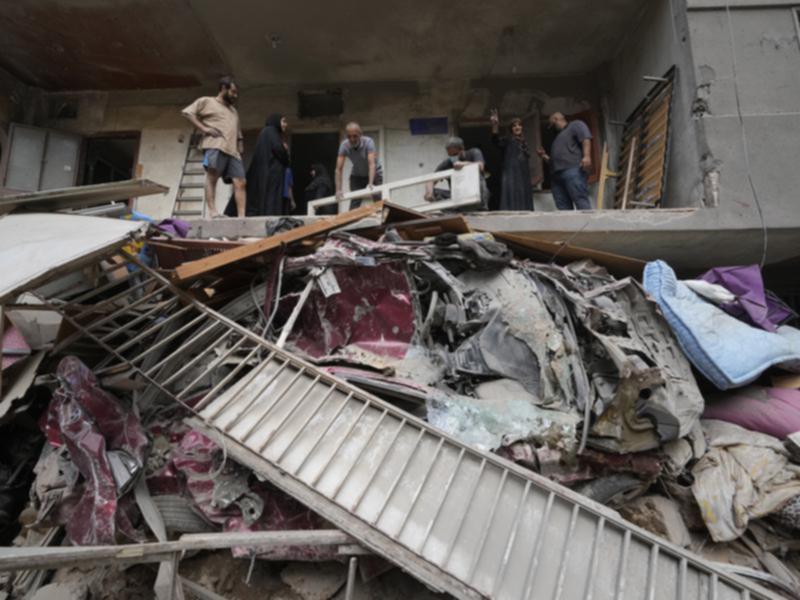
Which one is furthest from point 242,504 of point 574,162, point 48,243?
point 574,162

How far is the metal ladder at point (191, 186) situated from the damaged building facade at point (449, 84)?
0.62 ft

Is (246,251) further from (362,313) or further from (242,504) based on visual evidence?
(242,504)

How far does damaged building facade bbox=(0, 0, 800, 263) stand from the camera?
4.40m

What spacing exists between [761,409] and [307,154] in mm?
7728

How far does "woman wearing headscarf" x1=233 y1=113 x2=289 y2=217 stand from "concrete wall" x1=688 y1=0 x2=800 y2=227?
4.94 metres

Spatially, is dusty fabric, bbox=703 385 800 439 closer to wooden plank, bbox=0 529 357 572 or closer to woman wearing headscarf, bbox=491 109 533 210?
wooden plank, bbox=0 529 357 572

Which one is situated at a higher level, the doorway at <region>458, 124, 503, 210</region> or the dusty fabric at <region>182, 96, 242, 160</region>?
the doorway at <region>458, 124, 503, 210</region>

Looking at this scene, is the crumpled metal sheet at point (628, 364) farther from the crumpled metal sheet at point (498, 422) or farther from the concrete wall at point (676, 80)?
the concrete wall at point (676, 80)

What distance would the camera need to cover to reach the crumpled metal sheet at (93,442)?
7.82ft

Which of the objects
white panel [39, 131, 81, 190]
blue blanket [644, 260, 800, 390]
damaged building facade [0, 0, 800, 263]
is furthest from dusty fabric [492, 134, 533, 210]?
white panel [39, 131, 81, 190]

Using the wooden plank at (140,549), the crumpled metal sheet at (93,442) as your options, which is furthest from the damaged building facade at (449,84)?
the crumpled metal sheet at (93,442)

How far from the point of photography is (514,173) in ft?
18.9

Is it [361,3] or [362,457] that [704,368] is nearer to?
[362,457]

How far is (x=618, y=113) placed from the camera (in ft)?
21.4
